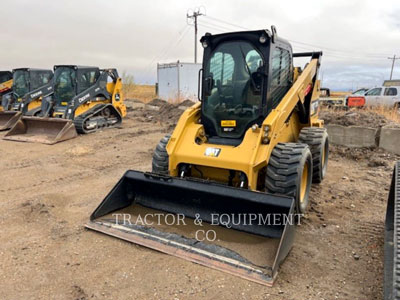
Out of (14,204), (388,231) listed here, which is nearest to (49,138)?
(14,204)

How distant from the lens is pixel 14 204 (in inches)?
183

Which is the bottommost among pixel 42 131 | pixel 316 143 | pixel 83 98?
pixel 42 131

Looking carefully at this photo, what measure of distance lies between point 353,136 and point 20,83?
13.1 metres

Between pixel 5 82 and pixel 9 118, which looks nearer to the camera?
pixel 9 118

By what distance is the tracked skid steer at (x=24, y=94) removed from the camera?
39.6 ft

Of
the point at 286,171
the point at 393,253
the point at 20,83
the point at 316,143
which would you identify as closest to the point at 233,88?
the point at 286,171

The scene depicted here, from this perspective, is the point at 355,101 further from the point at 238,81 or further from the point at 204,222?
the point at 204,222

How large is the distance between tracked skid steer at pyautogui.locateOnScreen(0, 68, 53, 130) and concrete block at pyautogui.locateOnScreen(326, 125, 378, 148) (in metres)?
10.0

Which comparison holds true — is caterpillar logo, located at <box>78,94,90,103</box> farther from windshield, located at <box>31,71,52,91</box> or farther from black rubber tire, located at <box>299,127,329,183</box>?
→ black rubber tire, located at <box>299,127,329,183</box>

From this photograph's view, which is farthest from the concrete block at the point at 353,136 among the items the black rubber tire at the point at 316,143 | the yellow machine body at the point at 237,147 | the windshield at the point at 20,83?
the windshield at the point at 20,83

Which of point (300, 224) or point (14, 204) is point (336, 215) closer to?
point (300, 224)

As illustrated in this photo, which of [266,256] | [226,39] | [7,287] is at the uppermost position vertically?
[226,39]

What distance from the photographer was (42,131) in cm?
1014

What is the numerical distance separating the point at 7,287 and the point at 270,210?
241 cm
